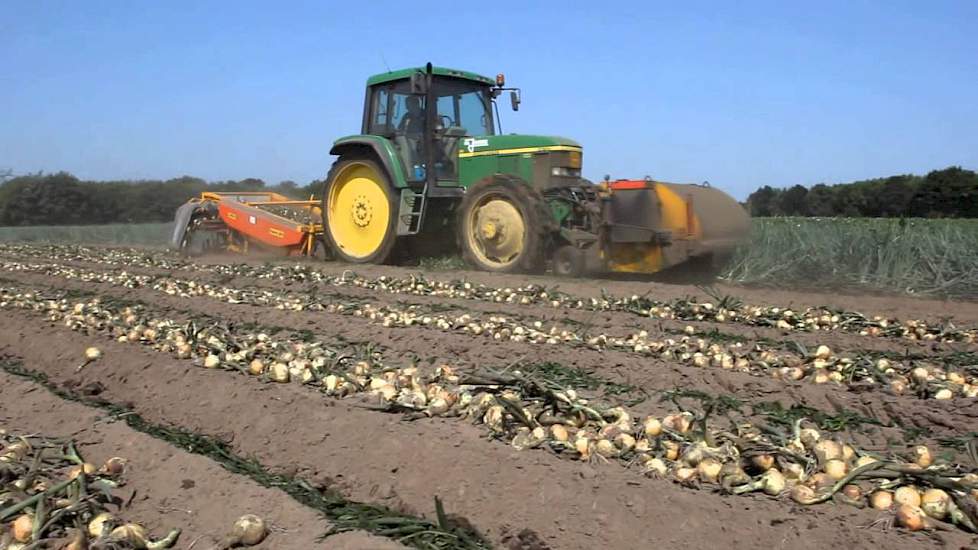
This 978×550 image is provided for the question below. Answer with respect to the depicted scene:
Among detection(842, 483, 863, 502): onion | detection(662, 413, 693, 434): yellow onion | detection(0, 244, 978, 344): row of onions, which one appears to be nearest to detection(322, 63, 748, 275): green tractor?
detection(0, 244, 978, 344): row of onions

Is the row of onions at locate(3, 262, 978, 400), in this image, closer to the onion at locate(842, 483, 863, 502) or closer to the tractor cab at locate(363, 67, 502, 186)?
the onion at locate(842, 483, 863, 502)

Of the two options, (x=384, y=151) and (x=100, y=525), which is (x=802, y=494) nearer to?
(x=100, y=525)

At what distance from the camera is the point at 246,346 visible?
521cm

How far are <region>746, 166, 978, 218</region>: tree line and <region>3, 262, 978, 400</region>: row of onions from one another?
847 inches

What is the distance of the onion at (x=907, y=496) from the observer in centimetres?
262

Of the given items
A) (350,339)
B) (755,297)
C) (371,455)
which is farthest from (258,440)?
(755,297)

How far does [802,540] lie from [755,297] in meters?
6.34

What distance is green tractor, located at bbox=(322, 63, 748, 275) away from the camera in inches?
376

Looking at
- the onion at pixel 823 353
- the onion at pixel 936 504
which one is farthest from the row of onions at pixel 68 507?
the onion at pixel 823 353

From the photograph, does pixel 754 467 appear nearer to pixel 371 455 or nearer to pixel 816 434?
pixel 816 434

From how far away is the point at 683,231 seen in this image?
369 inches

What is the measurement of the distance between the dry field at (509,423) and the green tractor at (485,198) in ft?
7.88

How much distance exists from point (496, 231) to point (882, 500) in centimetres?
796

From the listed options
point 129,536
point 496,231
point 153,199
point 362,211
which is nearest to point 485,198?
point 496,231
